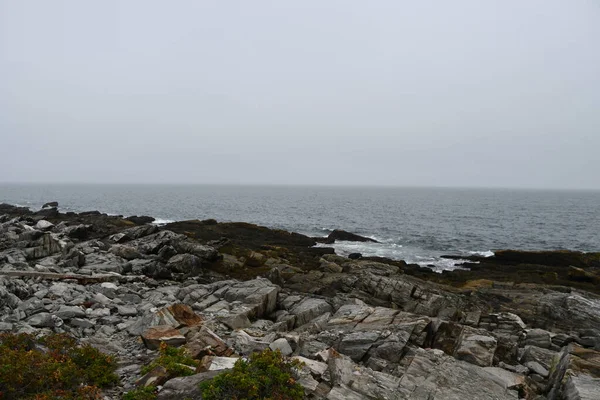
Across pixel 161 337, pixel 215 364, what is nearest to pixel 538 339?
pixel 215 364

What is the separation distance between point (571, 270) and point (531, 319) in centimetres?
1850

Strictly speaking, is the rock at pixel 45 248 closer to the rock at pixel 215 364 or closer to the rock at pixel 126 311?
the rock at pixel 126 311

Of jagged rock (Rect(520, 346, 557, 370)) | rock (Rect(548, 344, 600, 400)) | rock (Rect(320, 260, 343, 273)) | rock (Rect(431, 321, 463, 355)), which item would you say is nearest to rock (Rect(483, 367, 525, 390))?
rock (Rect(548, 344, 600, 400))

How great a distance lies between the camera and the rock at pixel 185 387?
754cm

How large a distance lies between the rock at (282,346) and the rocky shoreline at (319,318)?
4 centimetres

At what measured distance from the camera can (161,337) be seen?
1128 centimetres

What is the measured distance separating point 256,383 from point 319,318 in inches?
332

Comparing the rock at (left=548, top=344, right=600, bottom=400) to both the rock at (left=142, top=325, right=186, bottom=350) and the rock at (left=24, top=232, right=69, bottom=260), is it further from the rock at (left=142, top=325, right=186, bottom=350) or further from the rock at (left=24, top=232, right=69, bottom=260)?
the rock at (left=24, top=232, right=69, bottom=260)

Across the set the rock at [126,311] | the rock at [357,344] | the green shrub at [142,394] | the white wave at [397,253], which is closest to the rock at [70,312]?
the rock at [126,311]

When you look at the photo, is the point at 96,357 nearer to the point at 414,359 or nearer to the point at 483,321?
the point at 414,359

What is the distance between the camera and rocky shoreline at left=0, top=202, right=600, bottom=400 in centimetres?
922

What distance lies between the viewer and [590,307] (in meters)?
19.4

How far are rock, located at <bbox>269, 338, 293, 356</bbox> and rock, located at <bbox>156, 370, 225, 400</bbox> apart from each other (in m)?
2.98

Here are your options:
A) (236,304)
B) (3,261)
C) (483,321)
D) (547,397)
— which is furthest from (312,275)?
(3,261)
